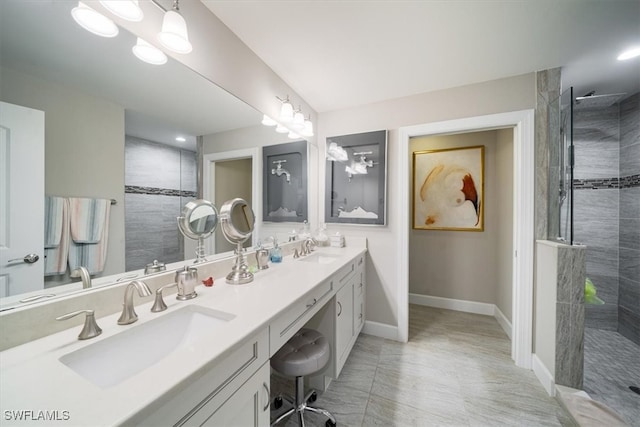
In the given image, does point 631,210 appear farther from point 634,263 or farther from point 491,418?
point 491,418

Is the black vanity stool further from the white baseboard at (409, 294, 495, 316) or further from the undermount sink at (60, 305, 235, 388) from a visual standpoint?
the white baseboard at (409, 294, 495, 316)

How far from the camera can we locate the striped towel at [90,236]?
843mm

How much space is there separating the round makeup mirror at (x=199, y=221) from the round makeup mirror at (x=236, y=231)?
2.3 inches

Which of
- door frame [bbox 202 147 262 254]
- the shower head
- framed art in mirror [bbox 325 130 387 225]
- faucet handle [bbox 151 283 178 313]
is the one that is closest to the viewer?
faucet handle [bbox 151 283 178 313]

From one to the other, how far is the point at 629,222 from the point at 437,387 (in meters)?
2.42

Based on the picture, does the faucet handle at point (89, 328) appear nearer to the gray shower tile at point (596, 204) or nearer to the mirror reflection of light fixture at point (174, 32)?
the mirror reflection of light fixture at point (174, 32)

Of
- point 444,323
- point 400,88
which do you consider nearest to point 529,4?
point 400,88

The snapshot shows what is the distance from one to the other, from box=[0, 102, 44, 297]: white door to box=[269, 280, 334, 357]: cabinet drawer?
2.69 feet

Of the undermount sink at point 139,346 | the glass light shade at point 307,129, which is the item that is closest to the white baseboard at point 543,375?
the undermount sink at point 139,346

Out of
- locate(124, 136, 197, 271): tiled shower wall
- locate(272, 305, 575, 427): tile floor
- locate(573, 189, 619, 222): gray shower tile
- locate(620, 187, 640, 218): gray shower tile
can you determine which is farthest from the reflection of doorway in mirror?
locate(620, 187, 640, 218): gray shower tile

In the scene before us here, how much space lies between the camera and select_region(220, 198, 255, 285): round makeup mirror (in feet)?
4.20

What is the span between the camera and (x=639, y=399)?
4.85ft

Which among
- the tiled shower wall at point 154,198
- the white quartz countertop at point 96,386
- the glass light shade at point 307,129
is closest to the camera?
the white quartz countertop at point 96,386

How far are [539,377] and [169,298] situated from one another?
257 centimetres
